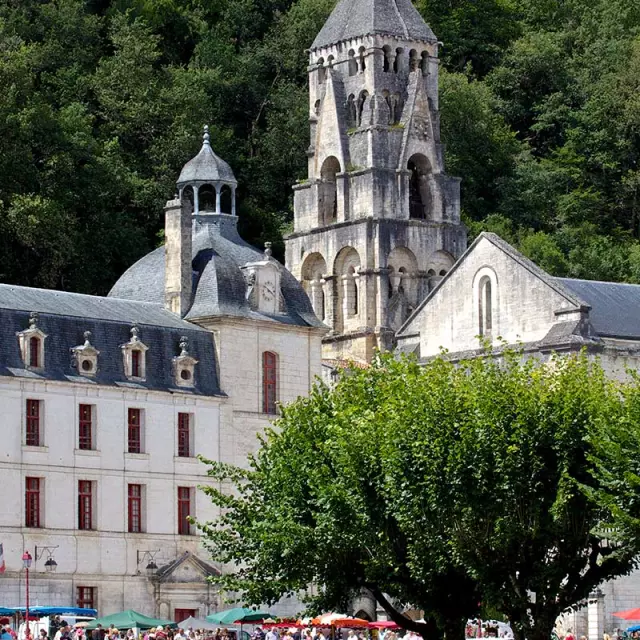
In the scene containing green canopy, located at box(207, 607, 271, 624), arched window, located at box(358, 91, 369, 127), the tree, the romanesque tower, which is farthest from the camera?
arched window, located at box(358, 91, 369, 127)

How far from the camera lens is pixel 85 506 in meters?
90.9

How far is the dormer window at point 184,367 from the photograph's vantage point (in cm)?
9412

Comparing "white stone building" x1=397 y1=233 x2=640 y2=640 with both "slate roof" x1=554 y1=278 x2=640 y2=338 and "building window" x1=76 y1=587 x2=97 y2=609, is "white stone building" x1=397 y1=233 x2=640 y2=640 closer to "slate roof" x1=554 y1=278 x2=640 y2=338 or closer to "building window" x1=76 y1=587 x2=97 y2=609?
"slate roof" x1=554 y1=278 x2=640 y2=338

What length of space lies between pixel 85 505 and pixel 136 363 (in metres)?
5.47

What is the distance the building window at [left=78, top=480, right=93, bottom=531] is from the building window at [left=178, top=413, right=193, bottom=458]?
14.2 ft

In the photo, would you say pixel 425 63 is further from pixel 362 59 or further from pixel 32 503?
pixel 32 503

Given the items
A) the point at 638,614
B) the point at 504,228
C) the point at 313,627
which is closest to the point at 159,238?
the point at 504,228

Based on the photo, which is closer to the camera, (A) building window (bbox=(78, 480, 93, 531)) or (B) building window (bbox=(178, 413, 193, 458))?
(A) building window (bbox=(78, 480, 93, 531))

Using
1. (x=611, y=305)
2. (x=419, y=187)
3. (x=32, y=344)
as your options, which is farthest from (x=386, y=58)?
(x=32, y=344)

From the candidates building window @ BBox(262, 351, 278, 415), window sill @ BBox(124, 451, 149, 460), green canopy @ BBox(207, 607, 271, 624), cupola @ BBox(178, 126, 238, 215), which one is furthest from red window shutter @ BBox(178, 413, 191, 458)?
cupola @ BBox(178, 126, 238, 215)

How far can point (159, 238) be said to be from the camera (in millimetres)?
131625

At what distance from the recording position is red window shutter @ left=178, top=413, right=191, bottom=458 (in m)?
94.2

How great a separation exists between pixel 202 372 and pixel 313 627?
11609mm

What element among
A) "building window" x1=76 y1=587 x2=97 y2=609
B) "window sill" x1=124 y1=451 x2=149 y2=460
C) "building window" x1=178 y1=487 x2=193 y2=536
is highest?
"window sill" x1=124 y1=451 x2=149 y2=460
